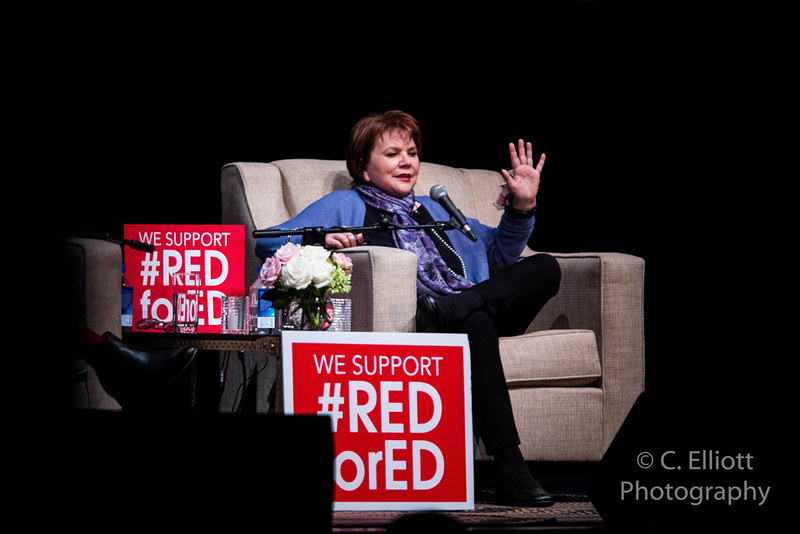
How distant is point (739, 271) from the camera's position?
304 cm

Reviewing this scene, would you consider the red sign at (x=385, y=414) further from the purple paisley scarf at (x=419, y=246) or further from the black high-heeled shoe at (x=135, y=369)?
the purple paisley scarf at (x=419, y=246)

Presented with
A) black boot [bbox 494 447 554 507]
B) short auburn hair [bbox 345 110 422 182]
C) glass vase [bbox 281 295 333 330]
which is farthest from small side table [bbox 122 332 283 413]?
short auburn hair [bbox 345 110 422 182]

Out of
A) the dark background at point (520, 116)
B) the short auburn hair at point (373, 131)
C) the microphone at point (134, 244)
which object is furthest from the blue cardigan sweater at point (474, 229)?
the dark background at point (520, 116)

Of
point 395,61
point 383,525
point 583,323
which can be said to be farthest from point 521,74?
point 383,525

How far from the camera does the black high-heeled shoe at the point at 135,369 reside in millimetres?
1902

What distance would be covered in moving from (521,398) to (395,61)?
1667mm

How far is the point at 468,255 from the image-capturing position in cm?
285

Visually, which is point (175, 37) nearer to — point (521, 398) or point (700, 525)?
point (521, 398)

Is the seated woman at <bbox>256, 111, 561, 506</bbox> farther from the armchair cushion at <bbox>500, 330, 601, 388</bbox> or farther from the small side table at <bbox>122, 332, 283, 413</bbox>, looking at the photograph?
the small side table at <bbox>122, 332, 283, 413</bbox>

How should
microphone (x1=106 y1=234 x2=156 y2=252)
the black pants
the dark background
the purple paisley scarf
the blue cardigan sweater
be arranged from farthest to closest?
the dark background, the blue cardigan sweater, the purple paisley scarf, microphone (x1=106 y1=234 x2=156 y2=252), the black pants

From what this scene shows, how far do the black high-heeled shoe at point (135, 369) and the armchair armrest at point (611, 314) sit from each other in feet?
4.09

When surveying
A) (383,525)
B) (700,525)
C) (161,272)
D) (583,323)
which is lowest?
(383,525)

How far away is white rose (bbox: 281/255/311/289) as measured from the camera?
6.80 feet

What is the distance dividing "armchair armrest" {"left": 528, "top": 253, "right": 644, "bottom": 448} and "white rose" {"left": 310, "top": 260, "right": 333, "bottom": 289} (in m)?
0.92
